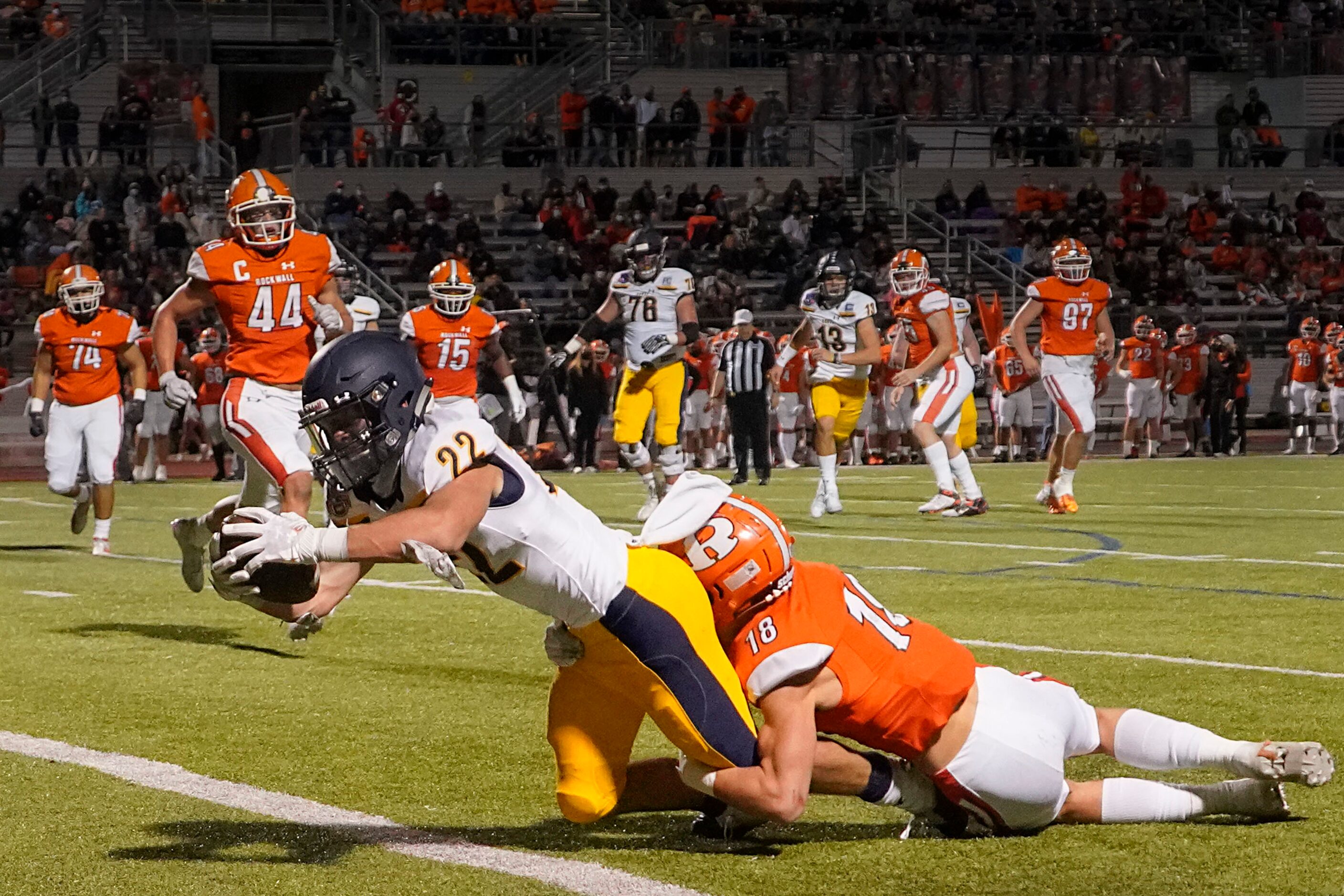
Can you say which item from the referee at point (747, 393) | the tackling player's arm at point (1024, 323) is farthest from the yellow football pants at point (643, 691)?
the referee at point (747, 393)

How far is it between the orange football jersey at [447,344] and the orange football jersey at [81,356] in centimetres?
202

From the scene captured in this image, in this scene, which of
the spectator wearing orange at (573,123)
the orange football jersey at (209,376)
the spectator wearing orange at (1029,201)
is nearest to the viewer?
the orange football jersey at (209,376)

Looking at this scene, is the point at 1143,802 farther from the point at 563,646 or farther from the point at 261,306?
the point at 261,306

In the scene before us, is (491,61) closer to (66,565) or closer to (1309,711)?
(66,565)

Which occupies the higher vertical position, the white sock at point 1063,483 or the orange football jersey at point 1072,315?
the orange football jersey at point 1072,315

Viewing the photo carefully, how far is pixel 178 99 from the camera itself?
87.7 feet

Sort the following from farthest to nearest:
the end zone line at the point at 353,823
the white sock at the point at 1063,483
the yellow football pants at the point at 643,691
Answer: the white sock at the point at 1063,483 < the yellow football pants at the point at 643,691 < the end zone line at the point at 353,823

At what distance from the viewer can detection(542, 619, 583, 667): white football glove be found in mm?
3936

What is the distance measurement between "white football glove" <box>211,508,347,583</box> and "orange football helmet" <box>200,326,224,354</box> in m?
17.6

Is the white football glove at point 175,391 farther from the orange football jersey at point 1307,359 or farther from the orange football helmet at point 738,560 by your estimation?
the orange football jersey at point 1307,359

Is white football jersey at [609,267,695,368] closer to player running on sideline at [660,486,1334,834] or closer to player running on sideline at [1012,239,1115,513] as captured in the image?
player running on sideline at [1012,239,1115,513]

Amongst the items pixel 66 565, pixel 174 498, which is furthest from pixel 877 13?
pixel 66 565

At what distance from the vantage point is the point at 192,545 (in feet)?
19.4

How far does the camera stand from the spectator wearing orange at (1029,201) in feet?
94.9
